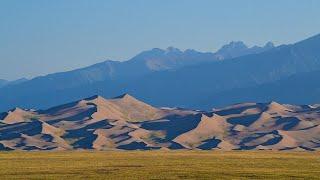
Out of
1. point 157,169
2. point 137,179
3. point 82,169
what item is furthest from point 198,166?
point 137,179

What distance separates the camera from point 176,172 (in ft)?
310

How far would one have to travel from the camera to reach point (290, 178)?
87625 mm

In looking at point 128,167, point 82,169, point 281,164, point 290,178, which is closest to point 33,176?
point 82,169

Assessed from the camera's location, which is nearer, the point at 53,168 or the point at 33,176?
the point at 33,176

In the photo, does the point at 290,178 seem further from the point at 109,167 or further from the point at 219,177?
the point at 109,167

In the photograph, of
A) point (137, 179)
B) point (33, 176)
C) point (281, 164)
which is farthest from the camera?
point (281, 164)

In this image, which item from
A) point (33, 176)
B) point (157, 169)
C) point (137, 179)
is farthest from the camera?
point (157, 169)

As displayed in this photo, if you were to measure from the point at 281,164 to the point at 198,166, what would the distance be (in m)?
14.1

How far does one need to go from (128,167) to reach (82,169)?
7272mm

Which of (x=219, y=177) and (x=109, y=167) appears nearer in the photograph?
(x=219, y=177)

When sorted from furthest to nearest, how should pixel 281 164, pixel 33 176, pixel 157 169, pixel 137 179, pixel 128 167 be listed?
1. pixel 281 164
2. pixel 128 167
3. pixel 157 169
4. pixel 33 176
5. pixel 137 179

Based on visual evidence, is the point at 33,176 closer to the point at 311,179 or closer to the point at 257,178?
the point at 257,178

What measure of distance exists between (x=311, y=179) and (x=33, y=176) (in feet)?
99.3

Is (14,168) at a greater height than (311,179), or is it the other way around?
(14,168)
